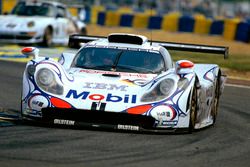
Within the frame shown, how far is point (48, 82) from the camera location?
9453 millimetres

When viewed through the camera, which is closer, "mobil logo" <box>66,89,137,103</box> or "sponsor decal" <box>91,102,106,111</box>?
"sponsor decal" <box>91,102,106,111</box>

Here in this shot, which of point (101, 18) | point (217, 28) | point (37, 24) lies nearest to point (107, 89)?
point (37, 24)

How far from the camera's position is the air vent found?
11.1 metres

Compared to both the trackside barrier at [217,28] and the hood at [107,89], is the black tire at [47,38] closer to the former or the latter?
the trackside barrier at [217,28]

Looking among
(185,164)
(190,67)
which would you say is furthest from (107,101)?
(185,164)

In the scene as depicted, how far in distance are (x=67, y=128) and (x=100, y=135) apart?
515 mm

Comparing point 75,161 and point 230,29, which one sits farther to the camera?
point 230,29

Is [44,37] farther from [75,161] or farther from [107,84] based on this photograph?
[75,161]

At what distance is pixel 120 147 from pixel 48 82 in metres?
1.64

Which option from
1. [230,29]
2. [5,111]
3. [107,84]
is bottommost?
[230,29]

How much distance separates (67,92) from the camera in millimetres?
9320

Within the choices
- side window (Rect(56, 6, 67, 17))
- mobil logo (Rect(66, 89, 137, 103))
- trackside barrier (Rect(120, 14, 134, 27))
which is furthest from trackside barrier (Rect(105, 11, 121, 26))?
mobil logo (Rect(66, 89, 137, 103))

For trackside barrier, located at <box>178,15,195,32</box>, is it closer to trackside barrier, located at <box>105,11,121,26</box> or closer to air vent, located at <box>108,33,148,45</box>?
trackside barrier, located at <box>105,11,121,26</box>

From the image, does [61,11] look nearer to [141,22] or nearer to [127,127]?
[141,22]
